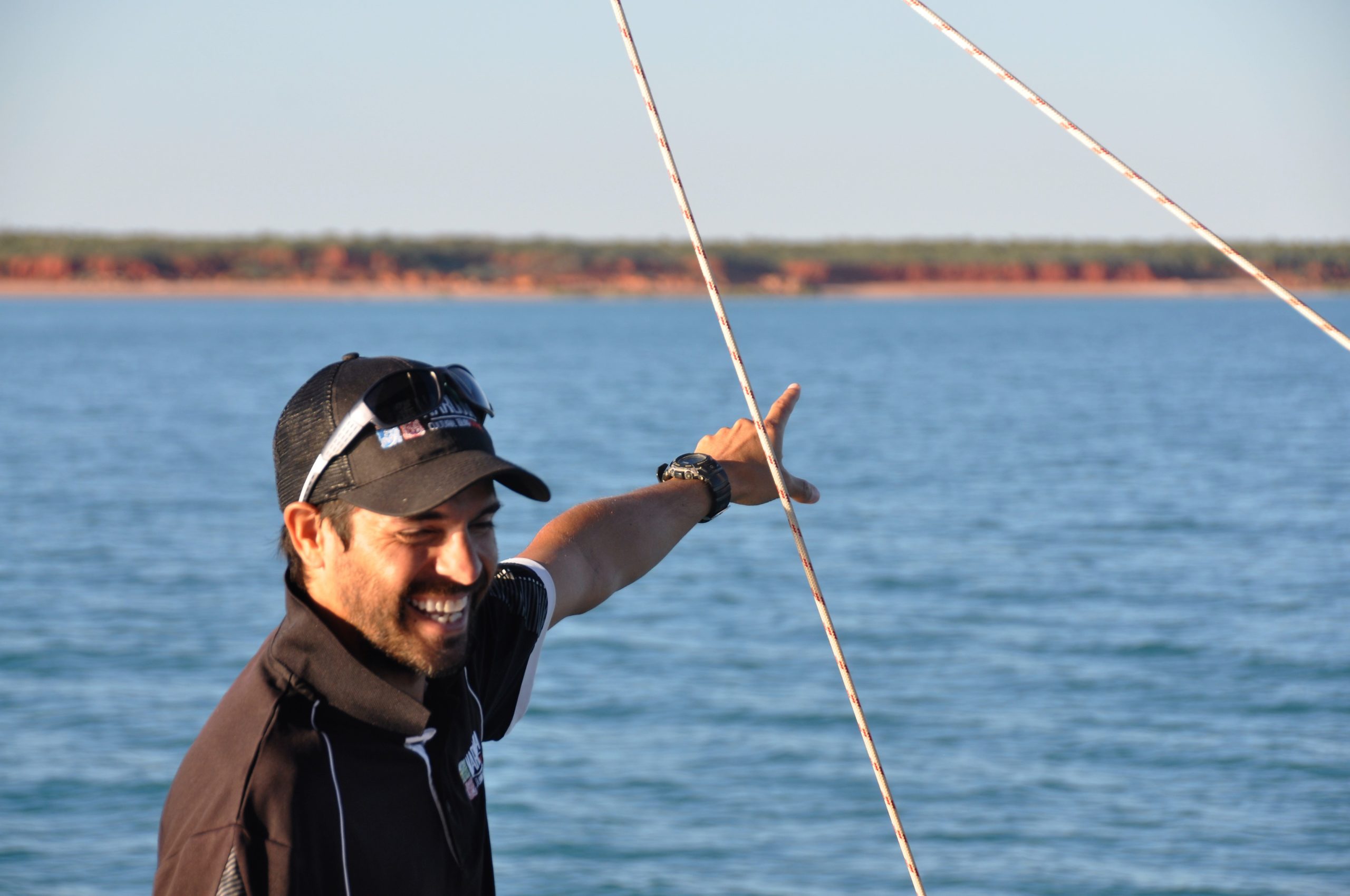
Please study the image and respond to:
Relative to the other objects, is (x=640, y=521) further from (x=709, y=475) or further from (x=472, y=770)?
(x=472, y=770)

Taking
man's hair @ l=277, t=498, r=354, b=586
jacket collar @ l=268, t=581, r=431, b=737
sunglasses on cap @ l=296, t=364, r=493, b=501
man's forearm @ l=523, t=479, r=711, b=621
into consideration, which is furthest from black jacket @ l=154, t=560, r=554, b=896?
man's forearm @ l=523, t=479, r=711, b=621

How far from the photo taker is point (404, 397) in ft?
6.47

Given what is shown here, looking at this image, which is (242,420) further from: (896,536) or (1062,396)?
(1062,396)

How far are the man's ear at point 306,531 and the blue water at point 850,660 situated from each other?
6.24 m

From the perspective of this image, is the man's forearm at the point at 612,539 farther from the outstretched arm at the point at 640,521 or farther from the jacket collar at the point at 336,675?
the jacket collar at the point at 336,675

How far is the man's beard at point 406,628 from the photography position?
76.5 inches

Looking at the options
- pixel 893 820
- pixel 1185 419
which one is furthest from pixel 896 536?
pixel 1185 419

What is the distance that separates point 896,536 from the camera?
62.8ft

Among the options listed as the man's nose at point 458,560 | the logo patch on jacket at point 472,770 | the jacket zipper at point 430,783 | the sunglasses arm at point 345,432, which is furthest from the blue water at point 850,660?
the sunglasses arm at point 345,432

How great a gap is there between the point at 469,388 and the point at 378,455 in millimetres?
258

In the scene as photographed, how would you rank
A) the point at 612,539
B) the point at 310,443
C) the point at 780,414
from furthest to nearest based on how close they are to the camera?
the point at 780,414, the point at 612,539, the point at 310,443

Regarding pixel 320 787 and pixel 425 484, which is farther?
pixel 425 484

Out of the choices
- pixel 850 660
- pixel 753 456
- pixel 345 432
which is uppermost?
pixel 345 432

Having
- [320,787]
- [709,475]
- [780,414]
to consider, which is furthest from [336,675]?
[780,414]
